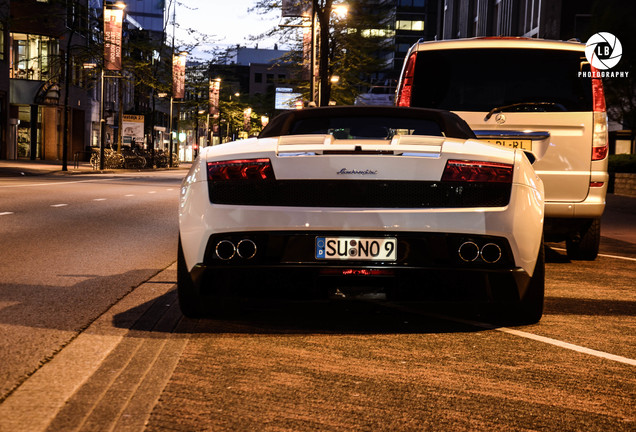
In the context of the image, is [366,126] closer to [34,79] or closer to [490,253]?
[490,253]

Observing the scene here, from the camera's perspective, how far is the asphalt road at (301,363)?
368 cm

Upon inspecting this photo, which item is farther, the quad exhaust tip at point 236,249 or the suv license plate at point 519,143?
the suv license plate at point 519,143

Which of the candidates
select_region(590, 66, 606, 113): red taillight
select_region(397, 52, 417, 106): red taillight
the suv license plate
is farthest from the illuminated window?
the suv license plate

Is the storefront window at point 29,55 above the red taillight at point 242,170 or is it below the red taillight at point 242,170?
above

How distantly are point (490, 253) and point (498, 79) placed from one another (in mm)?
4092

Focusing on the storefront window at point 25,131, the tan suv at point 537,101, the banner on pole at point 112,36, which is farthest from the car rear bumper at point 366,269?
the storefront window at point 25,131

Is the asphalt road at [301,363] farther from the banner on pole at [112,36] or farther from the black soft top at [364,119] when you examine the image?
the banner on pole at [112,36]

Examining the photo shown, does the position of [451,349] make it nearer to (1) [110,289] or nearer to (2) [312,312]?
(2) [312,312]

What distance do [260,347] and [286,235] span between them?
1.98ft

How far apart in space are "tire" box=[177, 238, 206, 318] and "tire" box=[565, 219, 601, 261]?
4.89 meters

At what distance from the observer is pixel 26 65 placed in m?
55.4

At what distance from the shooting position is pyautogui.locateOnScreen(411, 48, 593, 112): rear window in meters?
8.65

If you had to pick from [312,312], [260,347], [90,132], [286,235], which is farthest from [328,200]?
[90,132]

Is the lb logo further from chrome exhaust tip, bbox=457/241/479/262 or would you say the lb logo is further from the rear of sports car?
chrome exhaust tip, bbox=457/241/479/262
